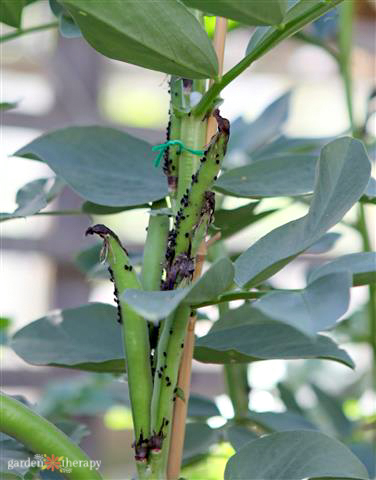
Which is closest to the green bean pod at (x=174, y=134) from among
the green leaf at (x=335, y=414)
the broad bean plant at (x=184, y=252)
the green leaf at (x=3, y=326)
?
the broad bean plant at (x=184, y=252)

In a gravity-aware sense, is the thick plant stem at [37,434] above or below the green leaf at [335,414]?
below

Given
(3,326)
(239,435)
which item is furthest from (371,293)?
(3,326)

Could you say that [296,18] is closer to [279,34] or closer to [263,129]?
[279,34]

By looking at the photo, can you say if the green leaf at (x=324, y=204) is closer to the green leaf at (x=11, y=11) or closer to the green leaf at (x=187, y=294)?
the green leaf at (x=187, y=294)

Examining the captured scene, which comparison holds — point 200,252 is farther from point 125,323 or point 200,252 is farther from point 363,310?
point 363,310

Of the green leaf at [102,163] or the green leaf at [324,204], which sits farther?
the green leaf at [102,163]

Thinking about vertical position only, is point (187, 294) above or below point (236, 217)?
below

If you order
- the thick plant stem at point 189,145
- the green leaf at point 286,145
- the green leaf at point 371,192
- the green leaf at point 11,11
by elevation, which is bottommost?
the green leaf at point 371,192
